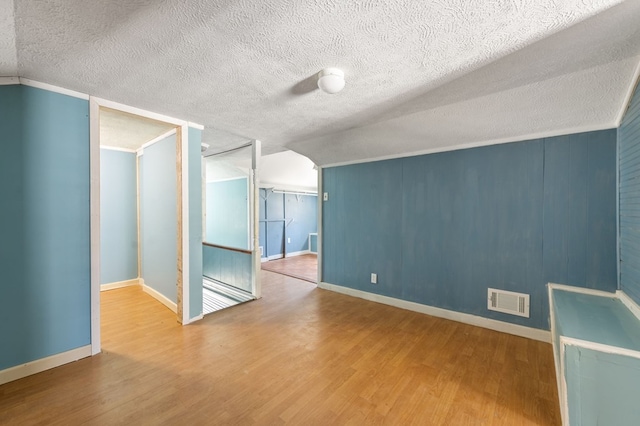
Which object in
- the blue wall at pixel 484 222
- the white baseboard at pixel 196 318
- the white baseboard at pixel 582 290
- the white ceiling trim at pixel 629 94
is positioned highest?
the white ceiling trim at pixel 629 94

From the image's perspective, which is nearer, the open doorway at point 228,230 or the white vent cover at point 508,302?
the white vent cover at point 508,302

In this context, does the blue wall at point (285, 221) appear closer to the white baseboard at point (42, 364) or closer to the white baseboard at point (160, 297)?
the white baseboard at point (160, 297)

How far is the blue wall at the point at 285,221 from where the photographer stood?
21.9 ft

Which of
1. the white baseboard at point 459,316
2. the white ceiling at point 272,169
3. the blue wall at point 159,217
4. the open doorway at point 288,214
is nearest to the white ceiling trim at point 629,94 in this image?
the white baseboard at point 459,316

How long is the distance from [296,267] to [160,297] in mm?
2926

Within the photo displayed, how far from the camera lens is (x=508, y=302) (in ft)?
8.52

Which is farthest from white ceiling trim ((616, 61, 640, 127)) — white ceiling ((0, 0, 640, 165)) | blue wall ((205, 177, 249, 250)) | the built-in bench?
blue wall ((205, 177, 249, 250))

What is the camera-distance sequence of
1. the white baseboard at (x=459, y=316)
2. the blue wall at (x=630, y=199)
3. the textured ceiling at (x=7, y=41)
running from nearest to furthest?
the textured ceiling at (x=7, y=41)
the blue wall at (x=630, y=199)
the white baseboard at (x=459, y=316)

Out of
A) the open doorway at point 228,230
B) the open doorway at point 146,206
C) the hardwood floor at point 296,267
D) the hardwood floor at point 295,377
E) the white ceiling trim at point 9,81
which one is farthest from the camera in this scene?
the hardwood floor at point 296,267

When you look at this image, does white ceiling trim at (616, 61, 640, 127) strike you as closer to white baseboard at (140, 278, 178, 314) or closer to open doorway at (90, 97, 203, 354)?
open doorway at (90, 97, 203, 354)

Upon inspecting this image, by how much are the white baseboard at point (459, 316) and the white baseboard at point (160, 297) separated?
2336 mm

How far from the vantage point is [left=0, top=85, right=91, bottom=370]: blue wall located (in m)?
1.81

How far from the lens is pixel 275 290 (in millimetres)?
4035

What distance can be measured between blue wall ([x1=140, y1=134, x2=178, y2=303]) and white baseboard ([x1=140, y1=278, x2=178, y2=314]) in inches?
1.8
